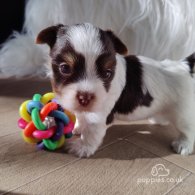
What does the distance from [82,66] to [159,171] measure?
626mm

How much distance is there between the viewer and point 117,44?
5.03ft

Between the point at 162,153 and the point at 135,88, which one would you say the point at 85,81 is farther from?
the point at 162,153

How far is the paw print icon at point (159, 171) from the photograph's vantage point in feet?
4.87

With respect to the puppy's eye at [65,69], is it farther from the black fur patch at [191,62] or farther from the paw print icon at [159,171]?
the black fur patch at [191,62]

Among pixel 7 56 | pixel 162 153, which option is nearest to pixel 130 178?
pixel 162 153

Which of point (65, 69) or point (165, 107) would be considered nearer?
point (65, 69)

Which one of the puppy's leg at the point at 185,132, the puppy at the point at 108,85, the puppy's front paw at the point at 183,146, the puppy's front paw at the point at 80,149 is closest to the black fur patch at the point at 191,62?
the puppy at the point at 108,85

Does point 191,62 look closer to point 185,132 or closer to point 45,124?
point 185,132

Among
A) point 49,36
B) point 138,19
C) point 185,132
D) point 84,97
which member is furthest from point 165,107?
point 138,19

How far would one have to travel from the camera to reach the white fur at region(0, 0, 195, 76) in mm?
2457

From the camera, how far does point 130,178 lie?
1.43m

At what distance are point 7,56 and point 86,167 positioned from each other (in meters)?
1.73

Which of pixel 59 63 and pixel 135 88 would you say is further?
pixel 135 88

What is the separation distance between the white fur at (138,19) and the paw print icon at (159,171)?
1.23 meters
